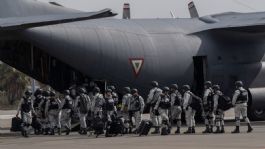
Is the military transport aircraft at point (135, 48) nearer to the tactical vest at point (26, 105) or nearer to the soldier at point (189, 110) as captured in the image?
the tactical vest at point (26, 105)

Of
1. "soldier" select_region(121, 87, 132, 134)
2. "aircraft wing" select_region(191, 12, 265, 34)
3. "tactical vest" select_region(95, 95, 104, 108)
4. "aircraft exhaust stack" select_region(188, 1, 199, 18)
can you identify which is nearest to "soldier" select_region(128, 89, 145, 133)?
"soldier" select_region(121, 87, 132, 134)

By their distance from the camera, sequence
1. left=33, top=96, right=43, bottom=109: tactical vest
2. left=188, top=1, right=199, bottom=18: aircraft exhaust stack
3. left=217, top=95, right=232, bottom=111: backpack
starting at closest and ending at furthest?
left=217, top=95, right=232, bottom=111: backpack, left=33, top=96, right=43, bottom=109: tactical vest, left=188, top=1, right=199, bottom=18: aircraft exhaust stack

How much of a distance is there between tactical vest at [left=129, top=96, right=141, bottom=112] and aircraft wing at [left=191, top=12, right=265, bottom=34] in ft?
23.2

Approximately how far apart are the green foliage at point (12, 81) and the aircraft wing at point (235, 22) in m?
35.8

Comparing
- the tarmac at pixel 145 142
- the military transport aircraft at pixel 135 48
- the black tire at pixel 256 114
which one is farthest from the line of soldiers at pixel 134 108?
the black tire at pixel 256 114

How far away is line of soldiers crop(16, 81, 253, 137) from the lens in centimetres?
Result: 2556

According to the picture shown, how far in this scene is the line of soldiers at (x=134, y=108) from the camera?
25562 mm

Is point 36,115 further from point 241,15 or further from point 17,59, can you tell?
point 241,15

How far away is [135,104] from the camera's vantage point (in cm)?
2616

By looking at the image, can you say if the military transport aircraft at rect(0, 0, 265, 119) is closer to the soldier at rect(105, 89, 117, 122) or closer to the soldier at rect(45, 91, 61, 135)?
the soldier at rect(45, 91, 61, 135)

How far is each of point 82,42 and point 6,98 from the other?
44.9m

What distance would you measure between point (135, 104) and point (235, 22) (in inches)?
332

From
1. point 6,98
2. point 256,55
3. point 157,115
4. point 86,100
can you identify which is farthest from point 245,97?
point 6,98

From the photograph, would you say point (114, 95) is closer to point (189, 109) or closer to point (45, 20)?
Result: point (189, 109)
